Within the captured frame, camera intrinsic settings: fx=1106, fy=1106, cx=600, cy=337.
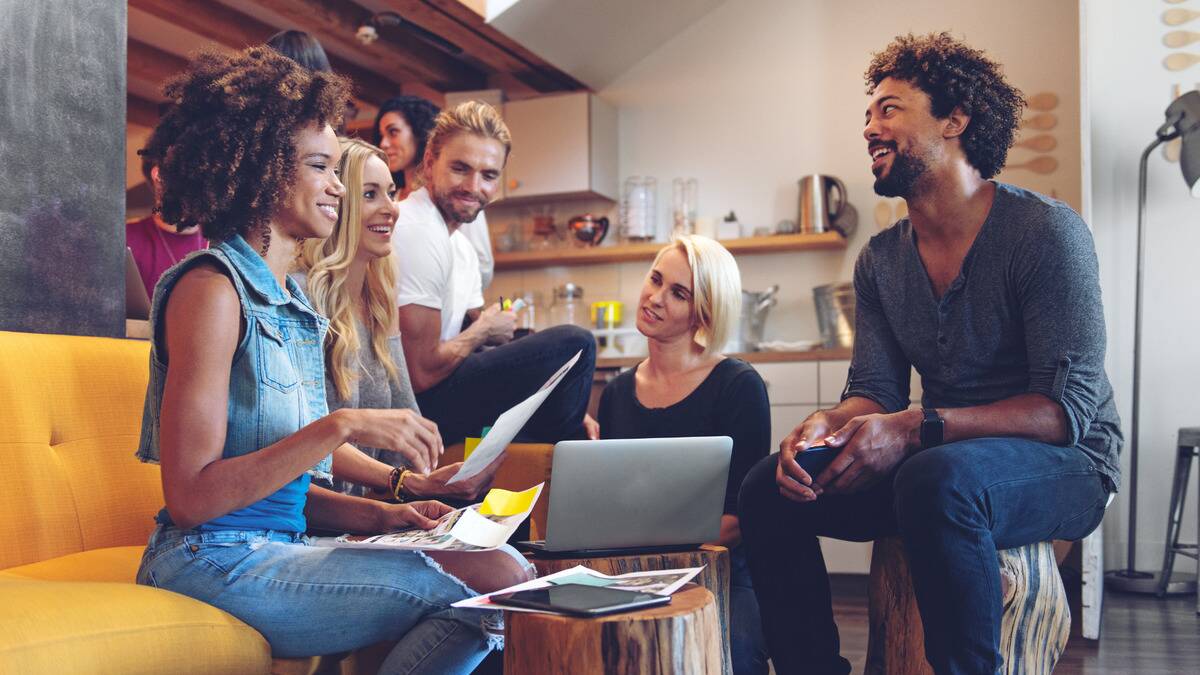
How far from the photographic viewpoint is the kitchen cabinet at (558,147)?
5.13m

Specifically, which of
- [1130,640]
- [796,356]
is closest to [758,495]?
[1130,640]

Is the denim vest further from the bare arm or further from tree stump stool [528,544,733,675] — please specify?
the bare arm

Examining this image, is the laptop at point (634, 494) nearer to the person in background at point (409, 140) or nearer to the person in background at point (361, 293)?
the person in background at point (361, 293)

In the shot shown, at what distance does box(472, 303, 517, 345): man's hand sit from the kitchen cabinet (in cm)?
232

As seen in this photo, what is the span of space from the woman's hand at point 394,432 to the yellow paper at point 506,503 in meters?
0.17

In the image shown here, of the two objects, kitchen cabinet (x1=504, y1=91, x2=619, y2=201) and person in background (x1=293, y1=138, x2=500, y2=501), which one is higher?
kitchen cabinet (x1=504, y1=91, x2=619, y2=201)

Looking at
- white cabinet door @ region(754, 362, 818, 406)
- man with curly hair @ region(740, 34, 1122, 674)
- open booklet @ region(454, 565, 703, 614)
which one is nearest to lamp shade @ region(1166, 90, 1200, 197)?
white cabinet door @ region(754, 362, 818, 406)

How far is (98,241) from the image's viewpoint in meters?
2.26

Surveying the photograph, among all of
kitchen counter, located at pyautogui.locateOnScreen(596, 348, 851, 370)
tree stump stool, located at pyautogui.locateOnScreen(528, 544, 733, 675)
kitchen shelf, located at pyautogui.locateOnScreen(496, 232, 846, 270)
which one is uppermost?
kitchen shelf, located at pyautogui.locateOnScreen(496, 232, 846, 270)

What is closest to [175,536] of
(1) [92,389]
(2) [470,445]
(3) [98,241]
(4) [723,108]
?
(1) [92,389]

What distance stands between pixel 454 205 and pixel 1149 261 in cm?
269

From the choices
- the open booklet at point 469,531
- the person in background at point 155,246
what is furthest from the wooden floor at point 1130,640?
the person in background at point 155,246

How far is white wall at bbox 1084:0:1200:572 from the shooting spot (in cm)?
406

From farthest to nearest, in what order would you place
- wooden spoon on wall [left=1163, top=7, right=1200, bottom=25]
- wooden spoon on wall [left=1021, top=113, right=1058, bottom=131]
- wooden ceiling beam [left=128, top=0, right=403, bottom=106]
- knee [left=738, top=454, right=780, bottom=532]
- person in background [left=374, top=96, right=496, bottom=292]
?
1. wooden spoon on wall [left=1021, top=113, right=1058, bottom=131]
2. wooden ceiling beam [left=128, top=0, right=403, bottom=106]
3. wooden spoon on wall [left=1163, top=7, right=1200, bottom=25]
4. person in background [left=374, top=96, right=496, bottom=292]
5. knee [left=738, top=454, right=780, bottom=532]
